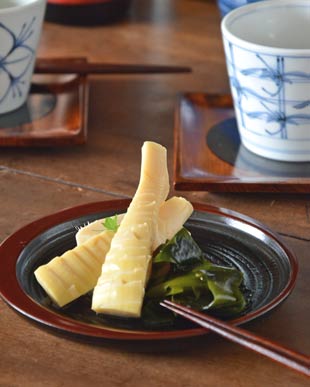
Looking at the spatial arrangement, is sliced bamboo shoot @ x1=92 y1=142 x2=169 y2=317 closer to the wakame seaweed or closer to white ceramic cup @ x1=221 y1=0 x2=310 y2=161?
the wakame seaweed

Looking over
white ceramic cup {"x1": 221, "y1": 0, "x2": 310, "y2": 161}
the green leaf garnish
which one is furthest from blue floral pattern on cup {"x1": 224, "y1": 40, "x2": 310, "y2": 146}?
the green leaf garnish

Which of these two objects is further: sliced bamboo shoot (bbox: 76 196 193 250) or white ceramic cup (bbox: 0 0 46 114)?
white ceramic cup (bbox: 0 0 46 114)

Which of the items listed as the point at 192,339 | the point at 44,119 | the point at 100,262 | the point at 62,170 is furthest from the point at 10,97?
the point at 192,339

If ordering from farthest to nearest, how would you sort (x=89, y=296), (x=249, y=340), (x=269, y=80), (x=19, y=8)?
(x=19, y=8) < (x=269, y=80) < (x=89, y=296) < (x=249, y=340)

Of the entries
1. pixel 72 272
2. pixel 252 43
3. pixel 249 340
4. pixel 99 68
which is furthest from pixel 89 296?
pixel 99 68

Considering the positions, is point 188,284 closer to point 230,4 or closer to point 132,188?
point 132,188
